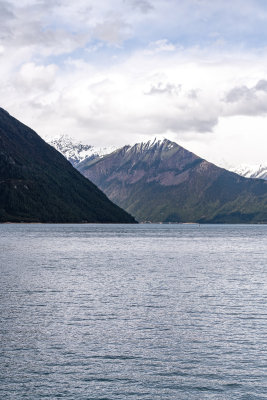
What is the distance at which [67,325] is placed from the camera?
47.7 m

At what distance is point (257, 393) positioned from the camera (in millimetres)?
30594

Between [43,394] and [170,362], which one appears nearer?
[43,394]

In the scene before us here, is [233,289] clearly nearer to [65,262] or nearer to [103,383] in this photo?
[103,383]

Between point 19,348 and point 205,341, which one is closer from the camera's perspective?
point 19,348

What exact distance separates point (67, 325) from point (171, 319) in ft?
35.6

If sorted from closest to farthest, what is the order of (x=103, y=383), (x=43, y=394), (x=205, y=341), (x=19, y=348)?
(x=43, y=394) → (x=103, y=383) → (x=19, y=348) → (x=205, y=341)

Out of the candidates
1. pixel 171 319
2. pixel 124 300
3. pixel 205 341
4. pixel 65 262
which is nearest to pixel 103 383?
pixel 205 341

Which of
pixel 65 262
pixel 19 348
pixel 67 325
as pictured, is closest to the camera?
pixel 19 348

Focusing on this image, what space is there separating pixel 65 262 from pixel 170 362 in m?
81.1

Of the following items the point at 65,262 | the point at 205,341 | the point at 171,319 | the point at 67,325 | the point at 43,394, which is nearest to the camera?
the point at 43,394

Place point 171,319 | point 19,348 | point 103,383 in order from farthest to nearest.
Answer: point 171,319 < point 19,348 < point 103,383

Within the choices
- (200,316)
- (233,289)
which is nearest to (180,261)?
(233,289)

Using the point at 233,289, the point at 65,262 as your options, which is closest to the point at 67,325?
the point at 233,289

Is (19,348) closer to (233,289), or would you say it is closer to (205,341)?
(205,341)
